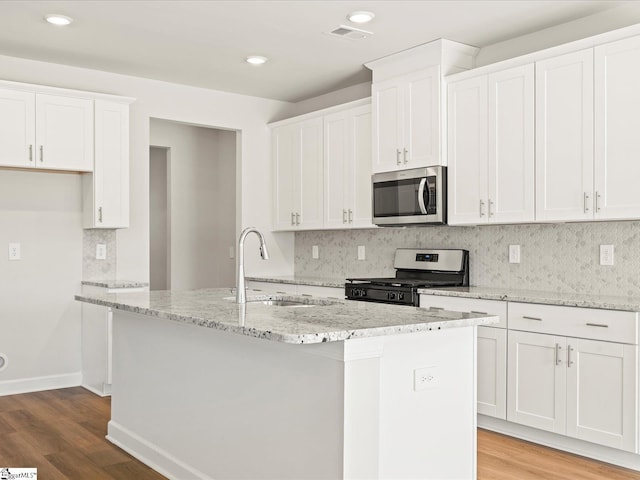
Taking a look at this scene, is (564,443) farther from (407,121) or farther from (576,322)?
(407,121)

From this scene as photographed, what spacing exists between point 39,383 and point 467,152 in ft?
12.2

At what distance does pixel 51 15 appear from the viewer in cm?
402

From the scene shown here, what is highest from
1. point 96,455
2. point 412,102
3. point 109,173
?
point 412,102

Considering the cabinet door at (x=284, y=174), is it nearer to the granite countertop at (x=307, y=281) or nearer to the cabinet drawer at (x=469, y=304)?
the granite countertop at (x=307, y=281)

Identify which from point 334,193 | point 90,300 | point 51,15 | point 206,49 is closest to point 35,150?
point 51,15

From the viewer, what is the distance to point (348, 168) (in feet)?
17.8

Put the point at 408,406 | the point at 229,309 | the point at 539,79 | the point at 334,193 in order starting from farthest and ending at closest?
1. the point at 334,193
2. the point at 539,79
3. the point at 229,309
4. the point at 408,406

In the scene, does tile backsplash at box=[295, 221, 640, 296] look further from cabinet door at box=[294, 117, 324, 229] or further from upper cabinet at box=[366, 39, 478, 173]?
upper cabinet at box=[366, 39, 478, 173]

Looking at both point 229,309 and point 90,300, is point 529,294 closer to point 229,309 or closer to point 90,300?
point 229,309

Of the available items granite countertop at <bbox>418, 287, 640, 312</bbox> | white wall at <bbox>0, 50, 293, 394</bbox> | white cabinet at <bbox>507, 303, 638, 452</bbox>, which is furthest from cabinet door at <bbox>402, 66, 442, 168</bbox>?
white wall at <bbox>0, 50, 293, 394</bbox>

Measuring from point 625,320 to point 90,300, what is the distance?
2739 mm

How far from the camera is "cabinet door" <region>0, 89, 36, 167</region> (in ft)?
15.1

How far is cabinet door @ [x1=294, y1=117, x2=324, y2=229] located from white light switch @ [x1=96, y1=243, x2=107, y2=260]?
1.74 metres

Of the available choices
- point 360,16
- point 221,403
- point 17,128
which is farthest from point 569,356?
point 17,128
